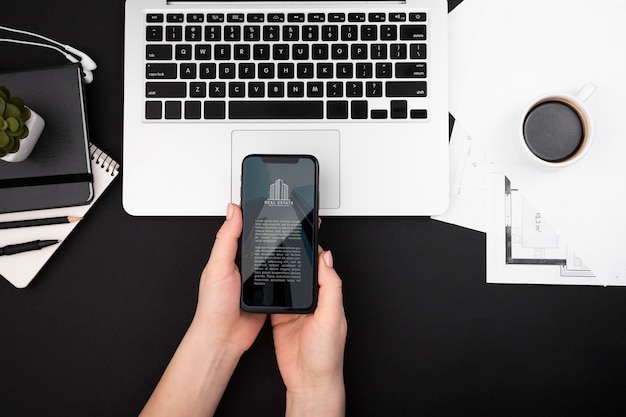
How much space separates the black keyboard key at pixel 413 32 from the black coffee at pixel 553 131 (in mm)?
211

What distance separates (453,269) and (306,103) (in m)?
0.37

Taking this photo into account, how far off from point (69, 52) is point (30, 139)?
17 cm

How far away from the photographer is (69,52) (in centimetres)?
75

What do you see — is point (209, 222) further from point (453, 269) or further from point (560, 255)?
point (560, 255)

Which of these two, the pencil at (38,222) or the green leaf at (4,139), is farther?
the pencil at (38,222)

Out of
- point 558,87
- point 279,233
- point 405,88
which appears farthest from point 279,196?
point 558,87

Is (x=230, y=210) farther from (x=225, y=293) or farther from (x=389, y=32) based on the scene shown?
(x=389, y=32)

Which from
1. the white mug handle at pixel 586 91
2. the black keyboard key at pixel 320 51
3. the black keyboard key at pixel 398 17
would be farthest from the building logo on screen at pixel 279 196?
the white mug handle at pixel 586 91

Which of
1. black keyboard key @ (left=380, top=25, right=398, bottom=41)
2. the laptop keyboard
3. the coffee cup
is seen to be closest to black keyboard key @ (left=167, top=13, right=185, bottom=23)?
the laptop keyboard

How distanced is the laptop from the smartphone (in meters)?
0.04

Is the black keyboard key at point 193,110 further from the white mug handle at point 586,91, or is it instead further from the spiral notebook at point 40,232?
the white mug handle at point 586,91

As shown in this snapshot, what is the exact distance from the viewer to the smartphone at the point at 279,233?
2.17 ft

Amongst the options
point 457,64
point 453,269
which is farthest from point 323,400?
point 457,64

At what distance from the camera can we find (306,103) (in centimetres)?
70
